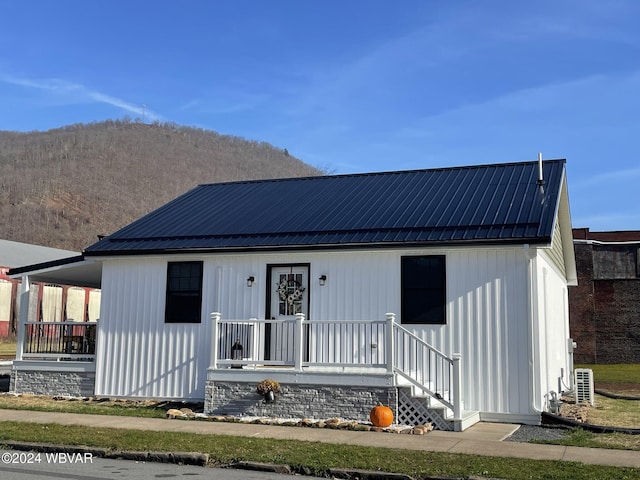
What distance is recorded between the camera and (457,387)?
515 inches

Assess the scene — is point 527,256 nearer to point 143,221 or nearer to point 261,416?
point 261,416

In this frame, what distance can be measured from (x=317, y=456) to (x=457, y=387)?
414 cm

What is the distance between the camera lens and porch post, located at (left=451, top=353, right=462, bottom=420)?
1295 centimetres

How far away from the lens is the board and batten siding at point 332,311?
1409cm

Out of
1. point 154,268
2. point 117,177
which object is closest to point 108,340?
point 154,268

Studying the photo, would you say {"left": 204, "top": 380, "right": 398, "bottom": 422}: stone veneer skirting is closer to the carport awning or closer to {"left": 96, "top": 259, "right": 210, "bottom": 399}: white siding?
{"left": 96, "top": 259, "right": 210, "bottom": 399}: white siding

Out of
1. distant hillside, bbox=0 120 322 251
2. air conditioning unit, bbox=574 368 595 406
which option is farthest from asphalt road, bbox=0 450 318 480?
distant hillside, bbox=0 120 322 251

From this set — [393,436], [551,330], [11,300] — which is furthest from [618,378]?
[11,300]

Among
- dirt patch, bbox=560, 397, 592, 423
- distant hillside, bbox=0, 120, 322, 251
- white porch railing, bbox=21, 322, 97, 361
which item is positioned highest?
distant hillside, bbox=0, 120, 322, 251

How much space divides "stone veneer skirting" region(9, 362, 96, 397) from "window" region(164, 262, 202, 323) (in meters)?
2.61

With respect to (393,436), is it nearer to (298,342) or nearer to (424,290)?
(298,342)

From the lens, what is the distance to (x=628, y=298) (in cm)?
3569

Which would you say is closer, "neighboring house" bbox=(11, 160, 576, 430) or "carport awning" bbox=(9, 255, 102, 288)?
"neighboring house" bbox=(11, 160, 576, 430)

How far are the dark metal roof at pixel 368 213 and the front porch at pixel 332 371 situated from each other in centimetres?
186
